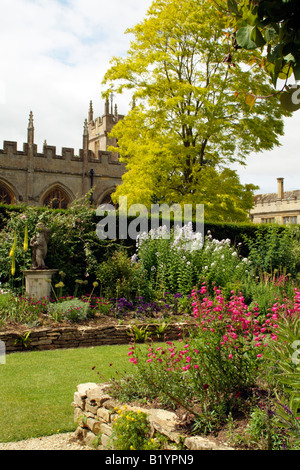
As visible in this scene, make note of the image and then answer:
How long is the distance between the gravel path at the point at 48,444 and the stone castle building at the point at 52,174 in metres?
21.7

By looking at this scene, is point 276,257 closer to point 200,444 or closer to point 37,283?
point 37,283

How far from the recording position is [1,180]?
83.3 feet

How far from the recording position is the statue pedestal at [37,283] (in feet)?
28.9

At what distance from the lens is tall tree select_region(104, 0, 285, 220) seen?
14.3 m

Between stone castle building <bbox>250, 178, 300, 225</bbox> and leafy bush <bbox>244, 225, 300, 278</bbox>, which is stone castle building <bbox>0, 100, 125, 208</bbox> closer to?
leafy bush <bbox>244, 225, 300, 278</bbox>

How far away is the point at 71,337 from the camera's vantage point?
24.3 ft

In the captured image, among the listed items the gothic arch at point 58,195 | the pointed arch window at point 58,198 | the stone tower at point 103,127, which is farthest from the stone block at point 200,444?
the stone tower at point 103,127

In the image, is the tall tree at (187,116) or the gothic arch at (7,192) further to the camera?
the gothic arch at (7,192)

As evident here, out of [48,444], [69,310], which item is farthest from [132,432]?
[69,310]

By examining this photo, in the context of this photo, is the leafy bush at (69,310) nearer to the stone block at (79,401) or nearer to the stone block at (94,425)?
the stone block at (79,401)

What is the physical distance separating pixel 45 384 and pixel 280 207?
1544 inches

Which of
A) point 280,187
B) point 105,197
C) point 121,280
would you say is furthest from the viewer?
point 280,187

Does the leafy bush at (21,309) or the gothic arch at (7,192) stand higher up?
the gothic arch at (7,192)

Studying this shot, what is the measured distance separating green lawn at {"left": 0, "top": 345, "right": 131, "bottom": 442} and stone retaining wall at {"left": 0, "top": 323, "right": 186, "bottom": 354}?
217 millimetres
